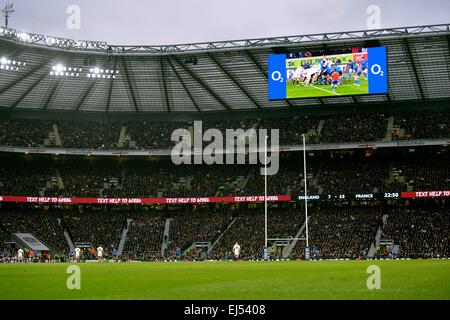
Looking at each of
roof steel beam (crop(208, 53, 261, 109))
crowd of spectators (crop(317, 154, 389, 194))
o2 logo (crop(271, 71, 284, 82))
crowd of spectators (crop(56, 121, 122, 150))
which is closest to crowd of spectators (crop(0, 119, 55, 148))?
crowd of spectators (crop(56, 121, 122, 150))

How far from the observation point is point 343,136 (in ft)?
226

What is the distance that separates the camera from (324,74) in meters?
55.8

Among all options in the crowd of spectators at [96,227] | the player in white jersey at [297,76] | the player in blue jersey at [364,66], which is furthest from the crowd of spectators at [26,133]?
the player in blue jersey at [364,66]

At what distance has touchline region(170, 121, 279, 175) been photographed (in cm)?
6994

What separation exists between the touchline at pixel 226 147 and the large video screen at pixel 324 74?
43.4ft

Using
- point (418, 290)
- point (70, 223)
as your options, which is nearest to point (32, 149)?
point (70, 223)

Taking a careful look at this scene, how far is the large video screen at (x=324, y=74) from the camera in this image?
179 ft

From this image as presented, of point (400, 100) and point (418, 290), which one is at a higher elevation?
point (400, 100)

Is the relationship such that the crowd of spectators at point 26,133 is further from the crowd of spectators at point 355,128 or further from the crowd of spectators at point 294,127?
the crowd of spectators at point 355,128

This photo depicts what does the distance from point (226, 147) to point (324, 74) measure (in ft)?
60.9

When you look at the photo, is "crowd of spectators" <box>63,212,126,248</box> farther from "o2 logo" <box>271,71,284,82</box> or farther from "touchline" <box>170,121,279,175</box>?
"o2 logo" <box>271,71,284,82</box>

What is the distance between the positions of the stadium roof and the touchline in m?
3.30

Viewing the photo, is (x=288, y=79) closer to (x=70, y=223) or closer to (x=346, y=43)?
(x=346, y=43)
